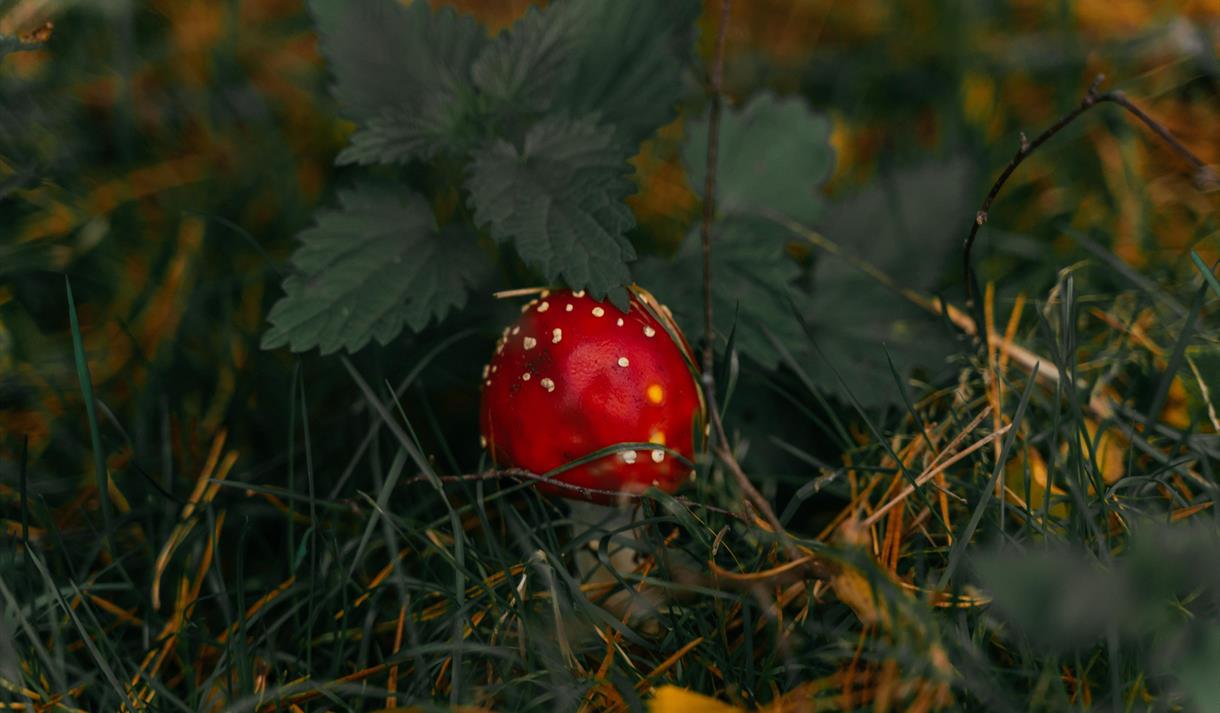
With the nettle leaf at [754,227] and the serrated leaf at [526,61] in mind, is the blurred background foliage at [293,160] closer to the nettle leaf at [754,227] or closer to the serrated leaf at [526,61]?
the nettle leaf at [754,227]

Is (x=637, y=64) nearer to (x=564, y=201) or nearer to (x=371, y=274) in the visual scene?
(x=564, y=201)

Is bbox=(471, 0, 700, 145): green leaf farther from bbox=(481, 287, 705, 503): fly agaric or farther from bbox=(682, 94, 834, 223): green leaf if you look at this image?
bbox=(481, 287, 705, 503): fly agaric

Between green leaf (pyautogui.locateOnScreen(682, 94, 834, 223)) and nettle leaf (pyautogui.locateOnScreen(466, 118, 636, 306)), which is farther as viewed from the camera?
green leaf (pyautogui.locateOnScreen(682, 94, 834, 223))

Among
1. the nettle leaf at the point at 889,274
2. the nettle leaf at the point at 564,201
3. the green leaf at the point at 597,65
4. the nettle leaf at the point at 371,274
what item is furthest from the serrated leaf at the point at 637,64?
the nettle leaf at the point at 889,274

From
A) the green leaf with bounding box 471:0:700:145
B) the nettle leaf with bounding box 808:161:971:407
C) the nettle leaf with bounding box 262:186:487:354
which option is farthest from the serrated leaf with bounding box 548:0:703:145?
the nettle leaf with bounding box 808:161:971:407

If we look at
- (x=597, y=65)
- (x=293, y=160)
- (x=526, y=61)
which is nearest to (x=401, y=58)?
(x=526, y=61)

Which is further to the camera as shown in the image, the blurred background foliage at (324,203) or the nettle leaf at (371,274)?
the blurred background foliage at (324,203)
